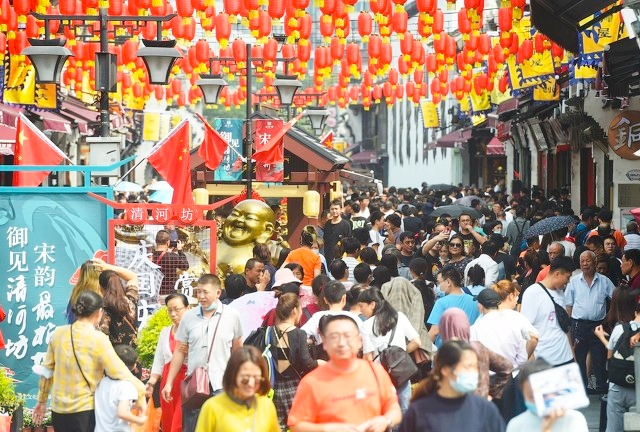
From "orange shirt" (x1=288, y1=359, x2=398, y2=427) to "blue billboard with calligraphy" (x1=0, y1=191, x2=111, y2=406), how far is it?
18.2 ft

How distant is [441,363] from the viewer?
6.68 meters

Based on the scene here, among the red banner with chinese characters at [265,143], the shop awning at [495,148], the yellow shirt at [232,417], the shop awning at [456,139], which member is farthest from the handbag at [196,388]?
the shop awning at [495,148]

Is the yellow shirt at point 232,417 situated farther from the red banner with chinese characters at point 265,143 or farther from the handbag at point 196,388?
the red banner with chinese characters at point 265,143

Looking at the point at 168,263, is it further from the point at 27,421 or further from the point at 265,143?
the point at 265,143

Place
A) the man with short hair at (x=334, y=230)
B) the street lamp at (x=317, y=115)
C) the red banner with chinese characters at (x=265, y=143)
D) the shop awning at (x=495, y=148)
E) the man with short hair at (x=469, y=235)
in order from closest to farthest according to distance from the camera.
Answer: the man with short hair at (x=469, y=235), the man with short hair at (x=334, y=230), the red banner with chinese characters at (x=265, y=143), the street lamp at (x=317, y=115), the shop awning at (x=495, y=148)

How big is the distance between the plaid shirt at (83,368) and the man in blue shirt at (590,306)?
17.8 feet

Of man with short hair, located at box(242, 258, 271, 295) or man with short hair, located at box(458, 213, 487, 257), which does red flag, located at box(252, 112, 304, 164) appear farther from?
man with short hair, located at box(242, 258, 271, 295)

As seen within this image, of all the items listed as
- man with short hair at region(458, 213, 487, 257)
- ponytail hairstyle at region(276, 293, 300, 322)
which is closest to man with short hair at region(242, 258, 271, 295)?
ponytail hairstyle at region(276, 293, 300, 322)

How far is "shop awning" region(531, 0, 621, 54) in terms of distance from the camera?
44.4 feet

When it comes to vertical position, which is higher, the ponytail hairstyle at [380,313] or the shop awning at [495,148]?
the shop awning at [495,148]

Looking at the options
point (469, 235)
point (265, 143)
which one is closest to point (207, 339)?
point (469, 235)

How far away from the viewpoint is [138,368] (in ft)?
33.7

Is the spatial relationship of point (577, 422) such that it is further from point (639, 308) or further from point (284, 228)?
point (284, 228)

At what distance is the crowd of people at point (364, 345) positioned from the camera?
7.00m
